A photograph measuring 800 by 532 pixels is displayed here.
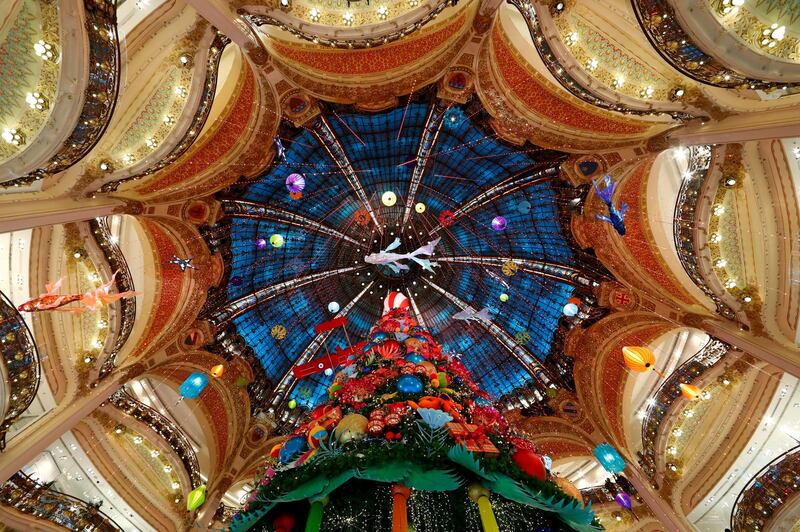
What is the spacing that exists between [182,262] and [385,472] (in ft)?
41.5

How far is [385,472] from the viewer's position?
4883 mm

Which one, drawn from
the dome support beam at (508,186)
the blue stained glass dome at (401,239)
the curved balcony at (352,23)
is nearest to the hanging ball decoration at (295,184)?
the blue stained glass dome at (401,239)

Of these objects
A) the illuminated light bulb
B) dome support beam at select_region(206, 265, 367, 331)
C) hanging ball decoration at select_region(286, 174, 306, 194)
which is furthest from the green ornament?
the illuminated light bulb

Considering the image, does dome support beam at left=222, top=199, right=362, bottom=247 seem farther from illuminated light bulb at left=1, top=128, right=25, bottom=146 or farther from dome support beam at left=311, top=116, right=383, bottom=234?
illuminated light bulb at left=1, top=128, right=25, bottom=146

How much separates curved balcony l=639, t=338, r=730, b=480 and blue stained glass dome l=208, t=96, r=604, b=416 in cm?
505

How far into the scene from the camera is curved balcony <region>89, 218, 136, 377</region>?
11.7m

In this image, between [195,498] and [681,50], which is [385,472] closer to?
[681,50]

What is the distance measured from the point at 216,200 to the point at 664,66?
1546cm

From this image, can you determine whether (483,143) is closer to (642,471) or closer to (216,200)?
(216,200)

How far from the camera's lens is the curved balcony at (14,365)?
8.36 meters

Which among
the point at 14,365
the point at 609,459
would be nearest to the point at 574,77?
the point at 609,459

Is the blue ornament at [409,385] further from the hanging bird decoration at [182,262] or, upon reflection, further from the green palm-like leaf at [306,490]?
the hanging bird decoration at [182,262]

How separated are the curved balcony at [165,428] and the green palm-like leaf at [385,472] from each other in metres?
13.4

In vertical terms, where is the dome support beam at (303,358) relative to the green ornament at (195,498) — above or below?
above
